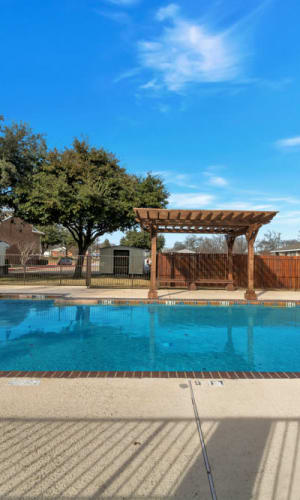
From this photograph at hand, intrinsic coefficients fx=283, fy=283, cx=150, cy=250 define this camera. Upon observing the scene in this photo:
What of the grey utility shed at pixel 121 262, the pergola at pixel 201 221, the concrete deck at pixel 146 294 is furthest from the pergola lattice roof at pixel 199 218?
the grey utility shed at pixel 121 262

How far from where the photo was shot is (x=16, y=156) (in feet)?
62.3

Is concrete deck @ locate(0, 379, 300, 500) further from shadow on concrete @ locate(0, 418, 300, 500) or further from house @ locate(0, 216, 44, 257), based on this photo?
house @ locate(0, 216, 44, 257)

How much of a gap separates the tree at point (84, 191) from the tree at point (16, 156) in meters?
0.62

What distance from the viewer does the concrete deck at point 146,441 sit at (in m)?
2.10

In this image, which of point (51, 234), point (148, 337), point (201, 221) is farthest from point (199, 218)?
point (51, 234)

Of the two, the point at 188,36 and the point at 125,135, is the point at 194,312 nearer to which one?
the point at 188,36

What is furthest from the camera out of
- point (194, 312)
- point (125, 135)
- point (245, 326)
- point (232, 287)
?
point (125, 135)

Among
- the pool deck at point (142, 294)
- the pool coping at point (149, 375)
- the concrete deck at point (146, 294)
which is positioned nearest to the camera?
the pool coping at point (149, 375)

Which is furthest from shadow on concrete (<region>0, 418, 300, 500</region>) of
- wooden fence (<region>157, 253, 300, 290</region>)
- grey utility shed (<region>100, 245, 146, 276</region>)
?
grey utility shed (<region>100, 245, 146, 276</region>)

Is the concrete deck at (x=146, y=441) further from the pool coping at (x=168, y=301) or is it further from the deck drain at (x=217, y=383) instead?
the pool coping at (x=168, y=301)

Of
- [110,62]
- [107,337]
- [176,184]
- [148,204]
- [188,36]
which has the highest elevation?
[110,62]

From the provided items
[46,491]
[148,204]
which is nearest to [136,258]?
[148,204]

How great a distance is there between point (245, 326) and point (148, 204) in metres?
13.3

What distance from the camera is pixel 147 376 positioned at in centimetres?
429
